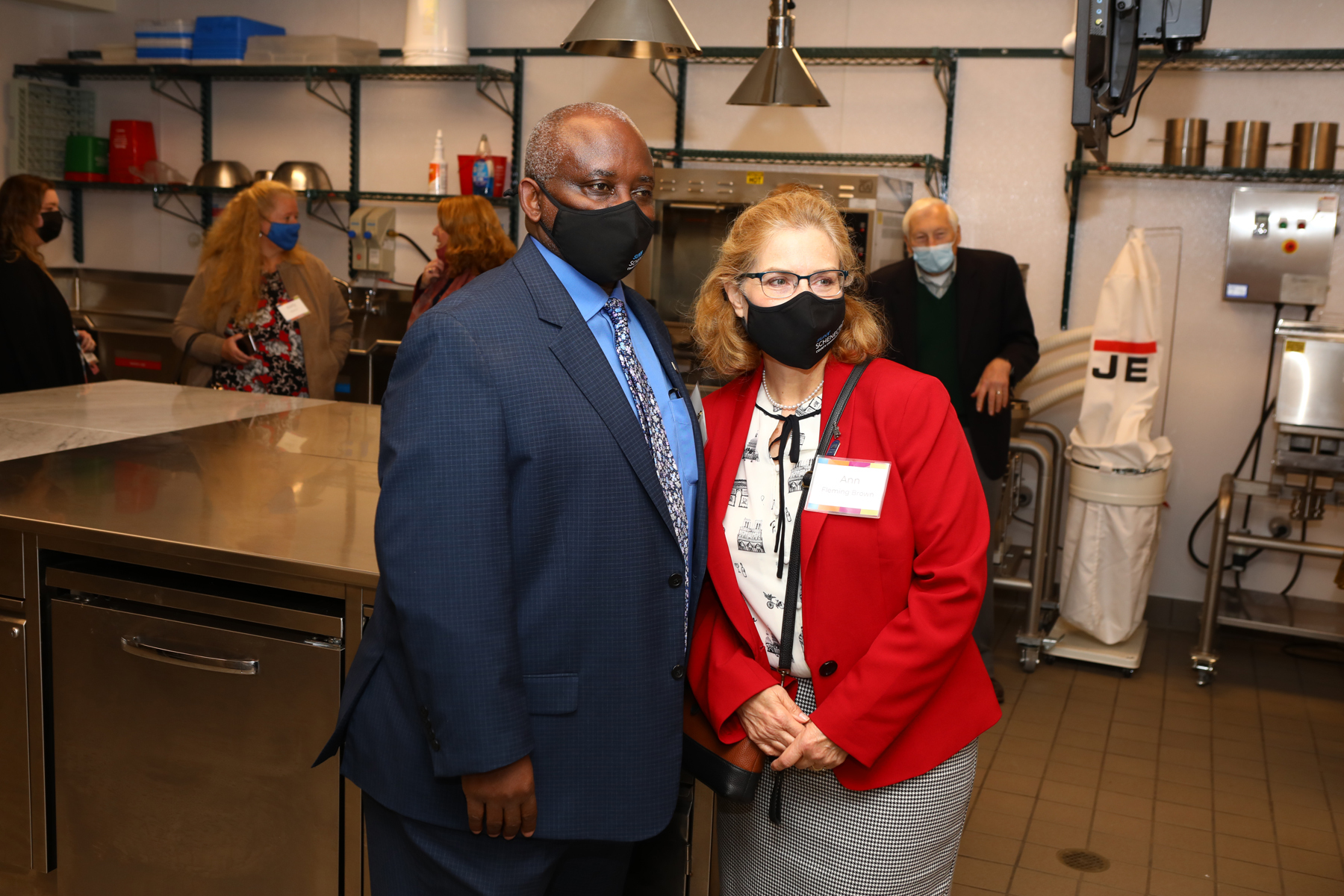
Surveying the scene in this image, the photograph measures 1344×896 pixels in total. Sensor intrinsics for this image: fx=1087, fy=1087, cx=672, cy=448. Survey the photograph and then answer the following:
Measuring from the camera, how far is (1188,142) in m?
4.23

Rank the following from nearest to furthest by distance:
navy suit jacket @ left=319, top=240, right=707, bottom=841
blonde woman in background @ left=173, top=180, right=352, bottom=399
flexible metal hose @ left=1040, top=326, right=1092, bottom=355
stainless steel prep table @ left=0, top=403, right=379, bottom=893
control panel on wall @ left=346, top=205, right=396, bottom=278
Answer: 1. navy suit jacket @ left=319, top=240, right=707, bottom=841
2. stainless steel prep table @ left=0, top=403, right=379, bottom=893
3. blonde woman in background @ left=173, top=180, right=352, bottom=399
4. flexible metal hose @ left=1040, top=326, right=1092, bottom=355
5. control panel on wall @ left=346, top=205, right=396, bottom=278

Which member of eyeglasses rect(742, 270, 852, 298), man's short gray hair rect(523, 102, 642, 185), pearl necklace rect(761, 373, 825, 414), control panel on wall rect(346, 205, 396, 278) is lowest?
pearl necklace rect(761, 373, 825, 414)

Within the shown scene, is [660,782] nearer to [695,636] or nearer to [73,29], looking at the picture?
[695,636]

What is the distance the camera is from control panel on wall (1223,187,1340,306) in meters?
4.17

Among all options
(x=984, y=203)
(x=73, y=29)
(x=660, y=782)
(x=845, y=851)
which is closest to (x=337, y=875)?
(x=660, y=782)

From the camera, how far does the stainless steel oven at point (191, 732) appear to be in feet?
6.21

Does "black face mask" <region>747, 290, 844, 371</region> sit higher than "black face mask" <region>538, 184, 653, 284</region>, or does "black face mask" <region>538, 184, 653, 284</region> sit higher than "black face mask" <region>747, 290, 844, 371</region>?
"black face mask" <region>538, 184, 653, 284</region>

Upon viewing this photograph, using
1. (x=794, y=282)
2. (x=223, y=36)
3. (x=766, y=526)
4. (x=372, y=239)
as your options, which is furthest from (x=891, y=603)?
(x=223, y=36)

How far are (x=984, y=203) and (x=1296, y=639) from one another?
2.25m

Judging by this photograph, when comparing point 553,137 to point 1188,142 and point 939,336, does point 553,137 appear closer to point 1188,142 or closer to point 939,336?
point 939,336

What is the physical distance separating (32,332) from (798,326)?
10.9 feet

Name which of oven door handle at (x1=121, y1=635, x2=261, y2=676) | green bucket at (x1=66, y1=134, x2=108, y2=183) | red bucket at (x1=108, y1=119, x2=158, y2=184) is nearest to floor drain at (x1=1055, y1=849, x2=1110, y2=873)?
oven door handle at (x1=121, y1=635, x2=261, y2=676)

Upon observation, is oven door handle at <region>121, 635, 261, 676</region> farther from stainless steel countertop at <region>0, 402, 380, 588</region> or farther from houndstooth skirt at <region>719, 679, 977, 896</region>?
houndstooth skirt at <region>719, 679, 977, 896</region>

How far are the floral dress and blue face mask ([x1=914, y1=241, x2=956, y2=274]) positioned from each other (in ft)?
7.18
